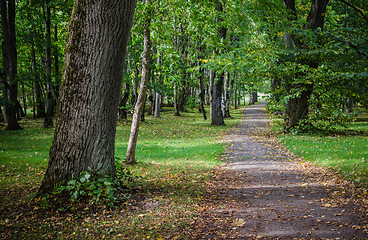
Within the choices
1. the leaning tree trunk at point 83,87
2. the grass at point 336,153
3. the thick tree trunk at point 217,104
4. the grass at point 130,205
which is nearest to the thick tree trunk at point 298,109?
the grass at point 336,153

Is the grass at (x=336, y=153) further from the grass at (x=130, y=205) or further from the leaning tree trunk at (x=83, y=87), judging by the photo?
the leaning tree trunk at (x=83, y=87)

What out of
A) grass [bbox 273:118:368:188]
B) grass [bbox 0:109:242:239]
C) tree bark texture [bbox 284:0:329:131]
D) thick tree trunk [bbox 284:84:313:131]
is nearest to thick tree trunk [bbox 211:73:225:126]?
tree bark texture [bbox 284:0:329:131]

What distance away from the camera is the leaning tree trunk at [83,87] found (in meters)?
5.56

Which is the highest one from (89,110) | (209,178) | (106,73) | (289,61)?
(289,61)

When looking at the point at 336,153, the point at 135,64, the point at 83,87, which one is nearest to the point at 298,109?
the point at 336,153

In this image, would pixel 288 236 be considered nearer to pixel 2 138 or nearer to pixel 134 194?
pixel 134 194

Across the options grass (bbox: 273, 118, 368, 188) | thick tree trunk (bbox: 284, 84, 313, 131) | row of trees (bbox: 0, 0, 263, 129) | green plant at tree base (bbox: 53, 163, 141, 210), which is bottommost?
grass (bbox: 273, 118, 368, 188)

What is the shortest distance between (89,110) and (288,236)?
4116mm

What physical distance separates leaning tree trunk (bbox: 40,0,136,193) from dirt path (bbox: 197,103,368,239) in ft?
8.73

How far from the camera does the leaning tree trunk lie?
5.56m

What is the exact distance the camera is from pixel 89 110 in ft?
18.4

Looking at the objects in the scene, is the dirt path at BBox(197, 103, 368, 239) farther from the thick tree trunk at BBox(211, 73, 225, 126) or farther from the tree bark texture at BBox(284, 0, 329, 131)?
the thick tree trunk at BBox(211, 73, 225, 126)

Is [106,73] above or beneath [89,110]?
above

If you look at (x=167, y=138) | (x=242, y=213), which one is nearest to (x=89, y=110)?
(x=242, y=213)
